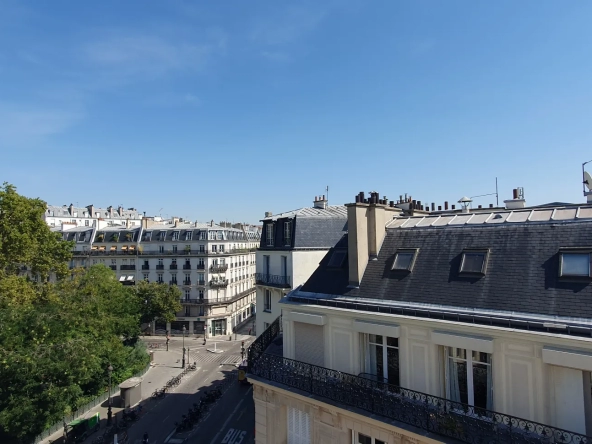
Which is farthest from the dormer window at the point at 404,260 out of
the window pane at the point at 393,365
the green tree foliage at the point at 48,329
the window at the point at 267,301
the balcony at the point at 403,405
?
the green tree foliage at the point at 48,329

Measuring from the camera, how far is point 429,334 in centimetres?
855

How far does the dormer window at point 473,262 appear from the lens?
881cm

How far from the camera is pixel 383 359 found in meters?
9.48

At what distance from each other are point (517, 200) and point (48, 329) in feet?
74.5

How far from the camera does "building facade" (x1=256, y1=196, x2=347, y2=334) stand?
19.6 meters

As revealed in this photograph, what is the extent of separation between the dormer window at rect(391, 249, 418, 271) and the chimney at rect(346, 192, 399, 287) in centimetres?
72

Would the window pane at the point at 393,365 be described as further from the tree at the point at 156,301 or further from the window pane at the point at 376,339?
the tree at the point at 156,301

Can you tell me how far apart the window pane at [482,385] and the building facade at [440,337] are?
0.07ft

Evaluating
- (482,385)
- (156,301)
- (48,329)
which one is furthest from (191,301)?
(482,385)

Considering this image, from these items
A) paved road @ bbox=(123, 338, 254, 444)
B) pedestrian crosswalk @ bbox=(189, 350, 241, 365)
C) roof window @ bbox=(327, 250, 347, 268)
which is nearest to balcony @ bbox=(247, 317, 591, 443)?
roof window @ bbox=(327, 250, 347, 268)

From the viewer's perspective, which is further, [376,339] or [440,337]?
[376,339]

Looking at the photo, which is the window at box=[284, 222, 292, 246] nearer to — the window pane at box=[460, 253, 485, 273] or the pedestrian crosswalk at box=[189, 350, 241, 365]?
the window pane at box=[460, 253, 485, 273]

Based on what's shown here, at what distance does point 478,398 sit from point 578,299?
115 inches

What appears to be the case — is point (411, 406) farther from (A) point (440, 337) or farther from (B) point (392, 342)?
(A) point (440, 337)
